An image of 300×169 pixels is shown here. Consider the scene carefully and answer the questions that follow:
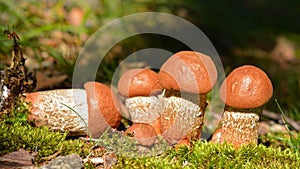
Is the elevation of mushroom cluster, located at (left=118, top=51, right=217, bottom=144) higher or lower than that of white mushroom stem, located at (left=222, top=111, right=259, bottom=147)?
higher

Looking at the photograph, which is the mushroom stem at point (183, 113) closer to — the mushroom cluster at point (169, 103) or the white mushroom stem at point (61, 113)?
the mushroom cluster at point (169, 103)

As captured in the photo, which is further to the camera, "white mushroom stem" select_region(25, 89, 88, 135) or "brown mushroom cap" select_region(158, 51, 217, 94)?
"white mushroom stem" select_region(25, 89, 88, 135)

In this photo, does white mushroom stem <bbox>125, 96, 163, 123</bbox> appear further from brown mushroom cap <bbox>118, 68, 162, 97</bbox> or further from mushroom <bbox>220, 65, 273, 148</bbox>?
mushroom <bbox>220, 65, 273, 148</bbox>

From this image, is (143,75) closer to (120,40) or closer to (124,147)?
(124,147)

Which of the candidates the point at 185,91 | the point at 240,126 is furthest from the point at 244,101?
the point at 185,91

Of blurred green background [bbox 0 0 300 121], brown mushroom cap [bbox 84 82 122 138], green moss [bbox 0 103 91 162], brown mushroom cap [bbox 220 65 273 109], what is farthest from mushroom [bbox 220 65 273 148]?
blurred green background [bbox 0 0 300 121]

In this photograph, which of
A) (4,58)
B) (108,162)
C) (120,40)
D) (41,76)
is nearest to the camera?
(108,162)

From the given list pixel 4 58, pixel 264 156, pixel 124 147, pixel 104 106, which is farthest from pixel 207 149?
pixel 4 58
